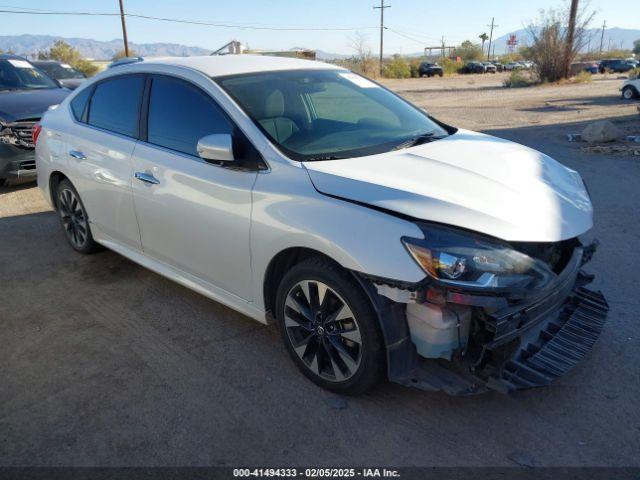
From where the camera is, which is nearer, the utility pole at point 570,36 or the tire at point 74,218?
the tire at point 74,218

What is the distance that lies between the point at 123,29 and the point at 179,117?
41507mm

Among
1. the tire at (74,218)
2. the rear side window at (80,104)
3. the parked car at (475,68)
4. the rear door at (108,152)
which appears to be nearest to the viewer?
the rear door at (108,152)

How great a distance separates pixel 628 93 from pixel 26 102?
70.1ft

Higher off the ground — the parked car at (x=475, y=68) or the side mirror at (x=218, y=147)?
the parked car at (x=475, y=68)

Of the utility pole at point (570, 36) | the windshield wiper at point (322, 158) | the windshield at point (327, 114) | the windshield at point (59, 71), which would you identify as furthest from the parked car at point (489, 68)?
the windshield wiper at point (322, 158)

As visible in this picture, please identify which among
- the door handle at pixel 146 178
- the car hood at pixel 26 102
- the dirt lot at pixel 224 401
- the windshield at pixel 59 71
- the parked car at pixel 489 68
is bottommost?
the dirt lot at pixel 224 401

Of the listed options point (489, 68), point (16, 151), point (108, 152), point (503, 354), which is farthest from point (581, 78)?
point (503, 354)

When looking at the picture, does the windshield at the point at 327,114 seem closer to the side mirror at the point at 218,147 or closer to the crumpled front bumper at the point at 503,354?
the side mirror at the point at 218,147

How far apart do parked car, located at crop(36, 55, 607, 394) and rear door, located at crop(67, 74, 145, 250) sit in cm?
2

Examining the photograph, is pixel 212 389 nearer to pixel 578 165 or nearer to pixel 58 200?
pixel 58 200

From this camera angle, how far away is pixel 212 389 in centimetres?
307

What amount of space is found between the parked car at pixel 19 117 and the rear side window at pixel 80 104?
131 inches

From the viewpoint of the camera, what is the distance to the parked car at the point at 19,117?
24.5 feet

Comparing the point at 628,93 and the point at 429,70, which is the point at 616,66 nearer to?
the point at 429,70
